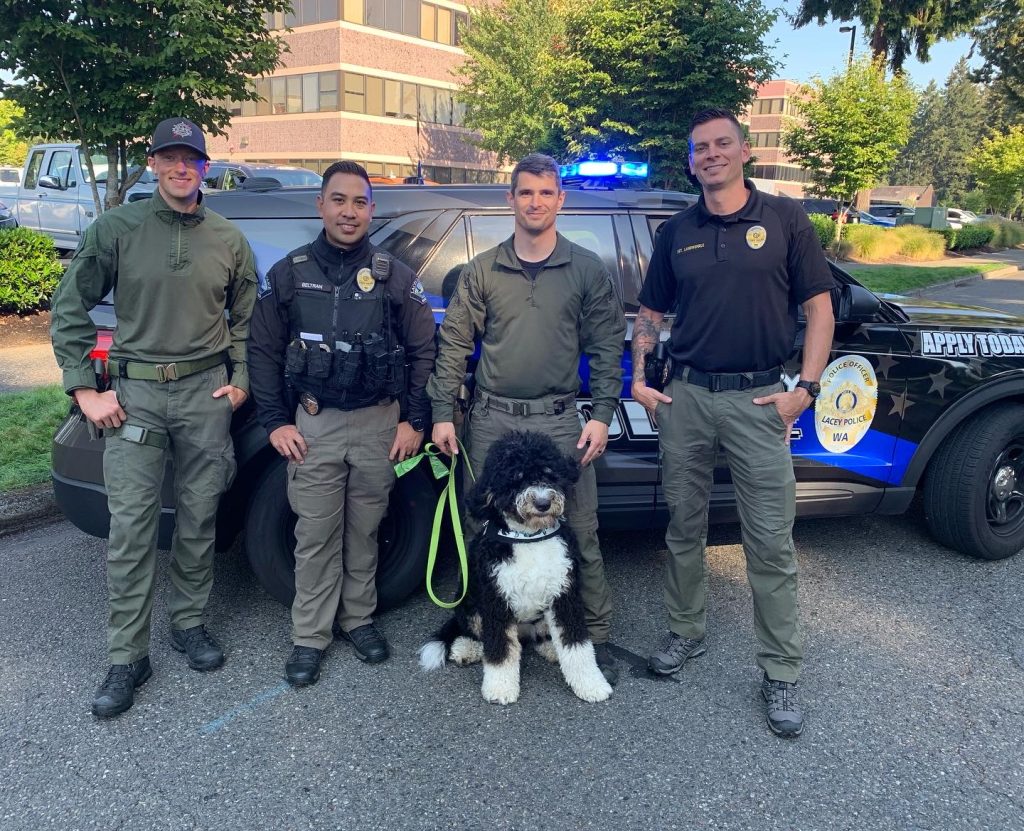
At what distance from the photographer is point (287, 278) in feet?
9.73

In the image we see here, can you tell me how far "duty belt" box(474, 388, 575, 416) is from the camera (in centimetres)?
Answer: 303

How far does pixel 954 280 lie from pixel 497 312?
17.6m

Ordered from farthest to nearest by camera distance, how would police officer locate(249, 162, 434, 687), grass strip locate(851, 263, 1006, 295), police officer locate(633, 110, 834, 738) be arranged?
grass strip locate(851, 263, 1006, 295) < police officer locate(249, 162, 434, 687) < police officer locate(633, 110, 834, 738)

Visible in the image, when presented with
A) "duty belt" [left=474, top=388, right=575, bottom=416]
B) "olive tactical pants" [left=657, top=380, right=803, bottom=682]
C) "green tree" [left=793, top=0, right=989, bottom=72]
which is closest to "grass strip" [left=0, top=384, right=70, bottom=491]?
"duty belt" [left=474, top=388, right=575, bottom=416]

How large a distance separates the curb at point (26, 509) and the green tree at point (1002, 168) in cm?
3935

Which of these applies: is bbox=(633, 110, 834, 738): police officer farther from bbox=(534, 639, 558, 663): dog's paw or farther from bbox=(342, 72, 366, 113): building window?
bbox=(342, 72, 366, 113): building window

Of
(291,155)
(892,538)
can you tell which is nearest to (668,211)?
(892,538)

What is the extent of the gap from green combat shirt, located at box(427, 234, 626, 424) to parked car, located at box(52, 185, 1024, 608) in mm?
345

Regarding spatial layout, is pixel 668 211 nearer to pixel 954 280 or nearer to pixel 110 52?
pixel 110 52

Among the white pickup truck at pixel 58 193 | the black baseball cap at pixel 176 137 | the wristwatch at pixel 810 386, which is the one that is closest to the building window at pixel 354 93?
the white pickup truck at pixel 58 193

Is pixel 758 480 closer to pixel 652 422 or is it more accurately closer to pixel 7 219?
pixel 652 422

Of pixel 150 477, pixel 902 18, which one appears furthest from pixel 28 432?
pixel 902 18

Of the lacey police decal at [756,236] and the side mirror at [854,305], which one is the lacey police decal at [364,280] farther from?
the side mirror at [854,305]

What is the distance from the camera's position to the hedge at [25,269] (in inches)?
348
